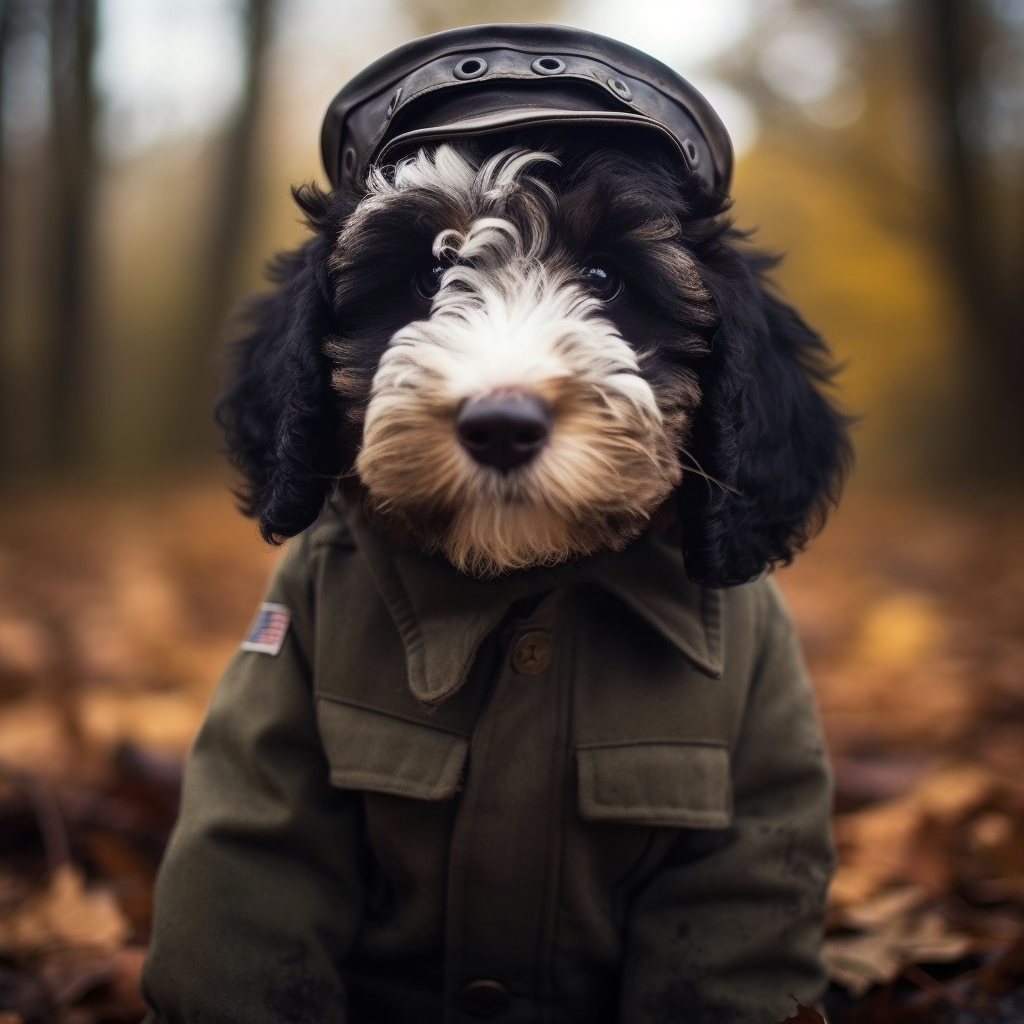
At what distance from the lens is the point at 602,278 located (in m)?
2.55

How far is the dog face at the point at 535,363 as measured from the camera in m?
2.24

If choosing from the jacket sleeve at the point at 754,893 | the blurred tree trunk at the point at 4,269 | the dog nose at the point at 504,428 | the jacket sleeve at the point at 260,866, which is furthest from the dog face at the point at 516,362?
the blurred tree trunk at the point at 4,269

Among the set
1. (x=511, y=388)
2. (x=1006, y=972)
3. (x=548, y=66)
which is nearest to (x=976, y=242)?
(x=1006, y=972)

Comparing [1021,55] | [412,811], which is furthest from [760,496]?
[1021,55]

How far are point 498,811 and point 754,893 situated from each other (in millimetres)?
660

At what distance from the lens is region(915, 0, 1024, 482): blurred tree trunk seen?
1307cm

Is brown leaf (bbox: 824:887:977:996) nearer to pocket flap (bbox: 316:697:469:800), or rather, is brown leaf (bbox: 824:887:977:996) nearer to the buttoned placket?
the buttoned placket

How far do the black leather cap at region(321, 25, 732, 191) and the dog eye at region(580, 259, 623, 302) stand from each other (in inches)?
11.7

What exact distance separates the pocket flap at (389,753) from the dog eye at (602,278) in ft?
3.51

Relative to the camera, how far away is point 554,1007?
268 cm

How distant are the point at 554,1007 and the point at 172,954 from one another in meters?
0.91

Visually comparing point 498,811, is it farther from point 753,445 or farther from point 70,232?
point 70,232

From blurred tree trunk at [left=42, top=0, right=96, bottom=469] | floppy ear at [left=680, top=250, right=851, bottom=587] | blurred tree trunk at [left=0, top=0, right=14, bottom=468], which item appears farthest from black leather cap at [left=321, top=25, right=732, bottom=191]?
blurred tree trunk at [left=42, top=0, right=96, bottom=469]

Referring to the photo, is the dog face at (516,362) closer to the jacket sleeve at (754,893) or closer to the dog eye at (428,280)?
the dog eye at (428,280)
